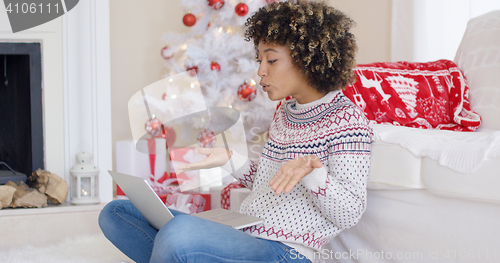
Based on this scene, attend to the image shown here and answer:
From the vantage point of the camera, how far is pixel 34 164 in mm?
1683

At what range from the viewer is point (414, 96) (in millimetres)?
1229

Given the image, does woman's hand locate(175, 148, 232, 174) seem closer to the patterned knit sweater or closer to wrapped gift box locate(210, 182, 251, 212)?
the patterned knit sweater

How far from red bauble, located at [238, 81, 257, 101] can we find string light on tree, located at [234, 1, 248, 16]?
0.34m

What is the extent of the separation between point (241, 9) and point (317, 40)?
1246 mm

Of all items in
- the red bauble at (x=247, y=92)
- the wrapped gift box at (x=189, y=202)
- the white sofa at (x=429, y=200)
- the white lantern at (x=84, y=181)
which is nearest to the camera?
the white sofa at (x=429, y=200)

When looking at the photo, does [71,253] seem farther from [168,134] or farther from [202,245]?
[168,134]

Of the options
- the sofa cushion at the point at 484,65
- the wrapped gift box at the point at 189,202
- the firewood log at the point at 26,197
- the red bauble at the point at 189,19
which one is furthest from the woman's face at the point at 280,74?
the red bauble at the point at 189,19

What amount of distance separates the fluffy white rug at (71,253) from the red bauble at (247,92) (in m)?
0.91

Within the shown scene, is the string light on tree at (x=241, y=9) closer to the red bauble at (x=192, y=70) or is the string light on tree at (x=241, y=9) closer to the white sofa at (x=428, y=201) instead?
the red bauble at (x=192, y=70)

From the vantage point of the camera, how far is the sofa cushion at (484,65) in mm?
1178

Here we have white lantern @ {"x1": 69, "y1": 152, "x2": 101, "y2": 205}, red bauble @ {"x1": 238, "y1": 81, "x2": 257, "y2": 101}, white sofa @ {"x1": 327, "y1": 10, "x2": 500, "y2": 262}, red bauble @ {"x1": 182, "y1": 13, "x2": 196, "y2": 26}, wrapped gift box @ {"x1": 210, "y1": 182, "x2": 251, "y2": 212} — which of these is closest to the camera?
white sofa @ {"x1": 327, "y1": 10, "x2": 500, "y2": 262}

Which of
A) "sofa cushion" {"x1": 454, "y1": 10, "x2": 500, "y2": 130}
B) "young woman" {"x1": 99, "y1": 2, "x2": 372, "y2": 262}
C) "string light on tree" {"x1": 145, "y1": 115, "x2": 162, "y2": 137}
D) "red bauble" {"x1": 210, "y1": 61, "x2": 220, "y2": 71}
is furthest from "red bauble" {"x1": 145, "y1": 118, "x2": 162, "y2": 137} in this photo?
"sofa cushion" {"x1": 454, "y1": 10, "x2": 500, "y2": 130}

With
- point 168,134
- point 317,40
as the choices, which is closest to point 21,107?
point 168,134

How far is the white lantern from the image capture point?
5.44 ft
